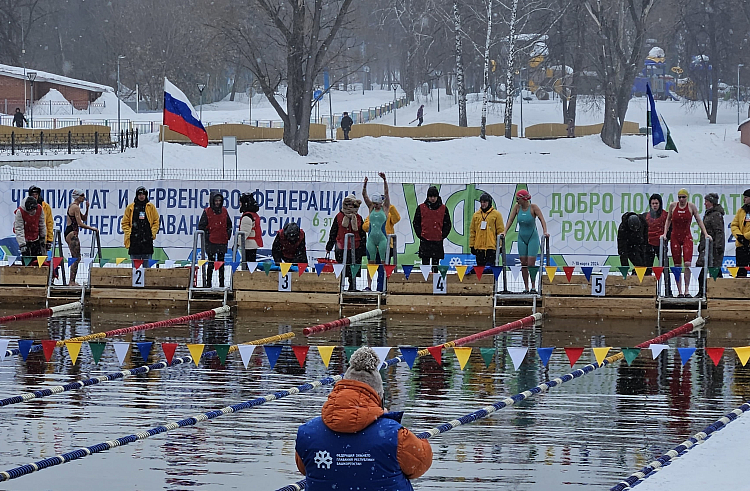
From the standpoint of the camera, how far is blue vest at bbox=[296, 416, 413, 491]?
5418 millimetres

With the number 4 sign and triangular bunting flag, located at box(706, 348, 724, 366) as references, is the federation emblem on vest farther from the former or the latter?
the number 4 sign

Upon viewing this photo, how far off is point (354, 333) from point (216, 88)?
273ft

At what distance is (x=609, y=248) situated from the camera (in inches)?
773

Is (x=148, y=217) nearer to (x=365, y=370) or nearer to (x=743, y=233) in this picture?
(x=743, y=233)

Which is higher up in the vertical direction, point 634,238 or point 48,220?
point 48,220

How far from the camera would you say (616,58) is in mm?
51250

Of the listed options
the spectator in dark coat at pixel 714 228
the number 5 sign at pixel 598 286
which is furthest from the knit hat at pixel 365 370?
the number 5 sign at pixel 598 286

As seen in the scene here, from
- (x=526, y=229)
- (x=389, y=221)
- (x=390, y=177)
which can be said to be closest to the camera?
(x=526, y=229)

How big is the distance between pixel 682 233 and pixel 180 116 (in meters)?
9.49

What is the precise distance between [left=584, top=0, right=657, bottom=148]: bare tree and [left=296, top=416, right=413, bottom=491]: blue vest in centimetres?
4604

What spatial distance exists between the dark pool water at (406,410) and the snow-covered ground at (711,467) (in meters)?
0.40

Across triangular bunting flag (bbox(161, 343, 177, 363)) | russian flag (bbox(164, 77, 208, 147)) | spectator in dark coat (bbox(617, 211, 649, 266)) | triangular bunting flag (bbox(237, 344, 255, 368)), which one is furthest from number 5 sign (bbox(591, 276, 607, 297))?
russian flag (bbox(164, 77, 208, 147))

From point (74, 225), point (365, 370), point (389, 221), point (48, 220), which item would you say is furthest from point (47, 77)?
point (365, 370)

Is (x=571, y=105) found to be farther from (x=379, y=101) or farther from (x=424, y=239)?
(x=424, y=239)
